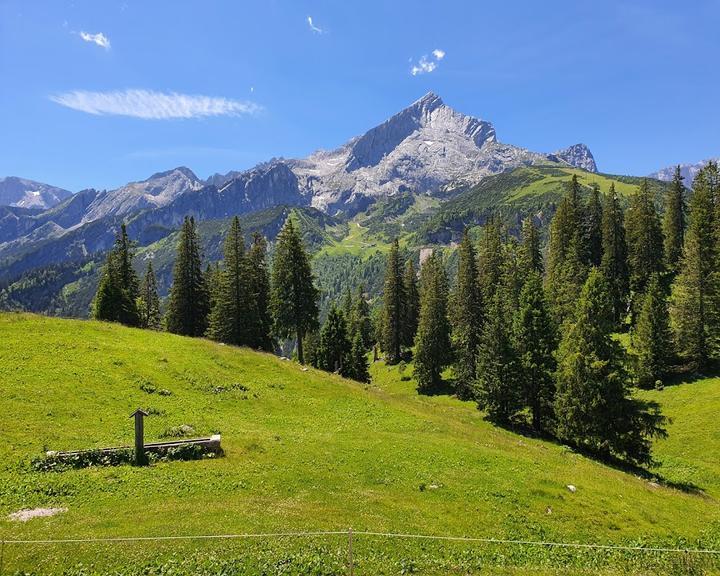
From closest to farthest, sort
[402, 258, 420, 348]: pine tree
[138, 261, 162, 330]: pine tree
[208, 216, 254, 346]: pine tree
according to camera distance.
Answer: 1. [208, 216, 254, 346]: pine tree
2. [138, 261, 162, 330]: pine tree
3. [402, 258, 420, 348]: pine tree

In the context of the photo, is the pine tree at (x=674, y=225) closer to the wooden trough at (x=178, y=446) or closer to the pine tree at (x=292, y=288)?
the pine tree at (x=292, y=288)

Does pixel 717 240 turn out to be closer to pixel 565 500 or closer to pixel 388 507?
pixel 565 500

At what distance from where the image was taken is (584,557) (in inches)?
688

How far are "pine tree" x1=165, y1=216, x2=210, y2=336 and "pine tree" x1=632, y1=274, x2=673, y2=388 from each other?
5635cm

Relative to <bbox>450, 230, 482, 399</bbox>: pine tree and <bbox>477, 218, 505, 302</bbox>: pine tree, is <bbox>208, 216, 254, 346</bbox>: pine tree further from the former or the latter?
<bbox>477, 218, 505, 302</bbox>: pine tree

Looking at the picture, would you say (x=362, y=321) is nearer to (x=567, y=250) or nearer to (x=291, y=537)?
(x=567, y=250)

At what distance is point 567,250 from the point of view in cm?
7919

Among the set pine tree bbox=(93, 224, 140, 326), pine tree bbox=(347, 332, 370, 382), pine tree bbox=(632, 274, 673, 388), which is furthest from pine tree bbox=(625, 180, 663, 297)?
pine tree bbox=(93, 224, 140, 326)

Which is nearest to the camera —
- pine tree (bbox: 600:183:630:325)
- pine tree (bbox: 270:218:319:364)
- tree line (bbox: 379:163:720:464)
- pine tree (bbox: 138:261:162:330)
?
tree line (bbox: 379:163:720:464)

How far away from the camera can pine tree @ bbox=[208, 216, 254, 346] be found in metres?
59.7

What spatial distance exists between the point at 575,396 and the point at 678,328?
3054cm

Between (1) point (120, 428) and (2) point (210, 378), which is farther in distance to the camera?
(2) point (210, 378)

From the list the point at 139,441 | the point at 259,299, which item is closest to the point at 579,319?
Result: the point at 139,441

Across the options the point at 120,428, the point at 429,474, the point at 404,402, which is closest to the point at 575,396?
the point at 404,402
